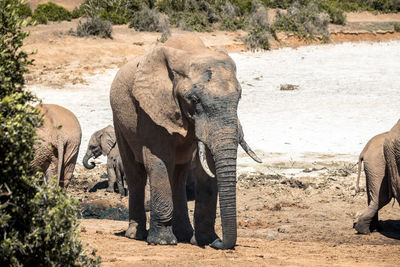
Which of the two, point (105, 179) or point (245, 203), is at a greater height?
point (245, 203)

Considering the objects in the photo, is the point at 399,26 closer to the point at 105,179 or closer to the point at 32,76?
the point at 32,76

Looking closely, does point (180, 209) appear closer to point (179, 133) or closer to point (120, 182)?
point (179, 133)

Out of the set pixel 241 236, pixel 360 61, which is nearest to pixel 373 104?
pixel 360 61

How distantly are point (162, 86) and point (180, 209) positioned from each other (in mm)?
1498

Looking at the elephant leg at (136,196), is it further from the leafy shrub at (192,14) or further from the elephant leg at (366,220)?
the leafy shrub at (192,14)

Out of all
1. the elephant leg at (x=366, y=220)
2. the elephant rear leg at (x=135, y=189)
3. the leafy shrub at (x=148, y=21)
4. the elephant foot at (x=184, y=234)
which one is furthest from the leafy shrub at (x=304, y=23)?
the elephant foot at (x=184, y=234)

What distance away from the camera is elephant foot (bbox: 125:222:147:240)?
8.31 meters

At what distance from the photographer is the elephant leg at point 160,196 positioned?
7.35 meters

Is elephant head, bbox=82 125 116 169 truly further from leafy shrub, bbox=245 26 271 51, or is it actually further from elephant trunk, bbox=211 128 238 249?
leafy shrub, bbox=245 26 271 51

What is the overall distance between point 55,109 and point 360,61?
49.2 feet

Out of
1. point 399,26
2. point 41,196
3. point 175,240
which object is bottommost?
point 399,26

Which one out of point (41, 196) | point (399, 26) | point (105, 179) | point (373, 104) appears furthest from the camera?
point (399, 26)

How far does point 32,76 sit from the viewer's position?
20531 mm

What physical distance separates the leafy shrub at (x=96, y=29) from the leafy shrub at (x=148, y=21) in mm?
2105
